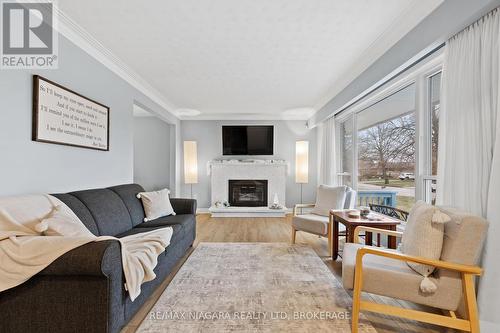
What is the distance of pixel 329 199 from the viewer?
3812mm

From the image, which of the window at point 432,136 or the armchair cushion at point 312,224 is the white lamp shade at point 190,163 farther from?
the window at point 432,136

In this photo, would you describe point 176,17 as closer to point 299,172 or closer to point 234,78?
point 234,78

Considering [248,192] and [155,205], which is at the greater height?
[155,205]

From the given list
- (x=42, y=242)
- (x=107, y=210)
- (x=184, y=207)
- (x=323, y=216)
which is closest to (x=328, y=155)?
(x=323, y=216)

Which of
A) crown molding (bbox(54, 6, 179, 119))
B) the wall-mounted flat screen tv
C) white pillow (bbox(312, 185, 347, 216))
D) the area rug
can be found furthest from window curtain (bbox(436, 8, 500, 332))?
the wall-mounted flat screen tv

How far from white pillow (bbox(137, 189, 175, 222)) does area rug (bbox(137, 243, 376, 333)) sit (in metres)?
0.76

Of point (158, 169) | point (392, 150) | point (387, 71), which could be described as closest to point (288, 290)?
point (392, 150)

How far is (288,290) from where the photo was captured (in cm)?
231

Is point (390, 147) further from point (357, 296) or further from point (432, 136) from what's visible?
point (357, 296)

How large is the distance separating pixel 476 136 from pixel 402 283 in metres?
1.16

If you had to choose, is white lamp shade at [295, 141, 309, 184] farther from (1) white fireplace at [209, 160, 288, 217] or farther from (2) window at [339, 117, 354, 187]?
(2) window at [339, 117, 354, 187]

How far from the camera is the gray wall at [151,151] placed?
6.26m

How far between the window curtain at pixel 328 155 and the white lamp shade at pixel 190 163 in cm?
311

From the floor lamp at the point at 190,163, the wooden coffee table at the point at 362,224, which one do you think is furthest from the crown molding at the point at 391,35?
the floor lamp at the point at 190,163
